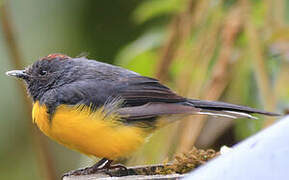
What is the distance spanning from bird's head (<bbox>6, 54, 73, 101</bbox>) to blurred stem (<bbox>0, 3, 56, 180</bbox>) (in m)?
0.37

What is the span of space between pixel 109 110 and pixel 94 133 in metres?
0.20

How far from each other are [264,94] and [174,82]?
88 centimetres

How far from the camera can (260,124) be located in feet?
15.7

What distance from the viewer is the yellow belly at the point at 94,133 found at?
4020mm

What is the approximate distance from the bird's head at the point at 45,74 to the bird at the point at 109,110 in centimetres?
8

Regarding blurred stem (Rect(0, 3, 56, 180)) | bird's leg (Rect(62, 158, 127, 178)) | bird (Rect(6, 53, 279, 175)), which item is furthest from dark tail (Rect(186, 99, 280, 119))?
blurred stem (Rect(0, 3, 56, 180))

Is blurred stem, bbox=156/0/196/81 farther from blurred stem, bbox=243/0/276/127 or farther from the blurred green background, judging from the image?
blurred stem, bbox=243/0/276/127

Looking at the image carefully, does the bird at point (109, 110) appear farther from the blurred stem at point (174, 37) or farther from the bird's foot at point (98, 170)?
the blurred stem at point (174, 37)

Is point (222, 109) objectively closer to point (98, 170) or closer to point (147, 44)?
point (98, 170)

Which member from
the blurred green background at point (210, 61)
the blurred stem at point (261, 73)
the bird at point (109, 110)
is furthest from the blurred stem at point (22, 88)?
the blurred stem at point (261, 73)

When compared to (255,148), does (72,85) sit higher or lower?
lower

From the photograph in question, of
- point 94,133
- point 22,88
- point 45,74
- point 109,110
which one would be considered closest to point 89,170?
point 94,133

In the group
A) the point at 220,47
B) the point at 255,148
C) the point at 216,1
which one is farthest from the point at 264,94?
the point at 255,148

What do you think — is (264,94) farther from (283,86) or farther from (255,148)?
(255,148)
